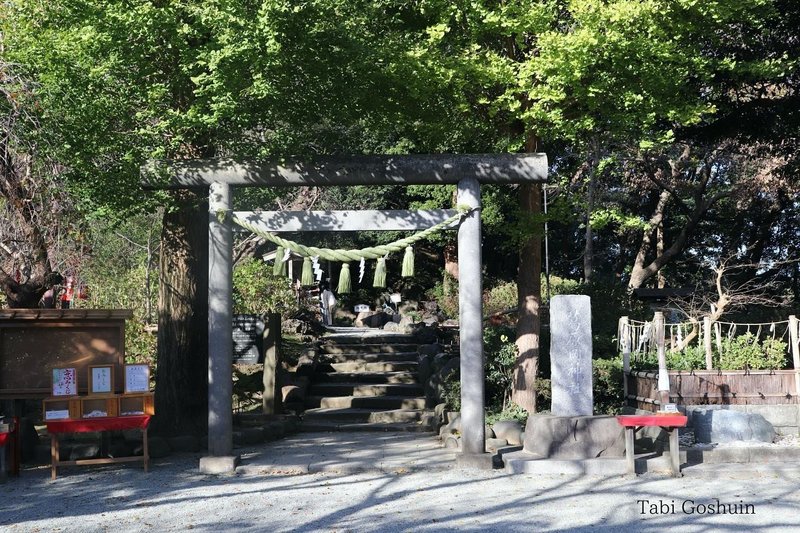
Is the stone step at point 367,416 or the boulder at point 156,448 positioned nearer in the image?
the boulder at point 156,448

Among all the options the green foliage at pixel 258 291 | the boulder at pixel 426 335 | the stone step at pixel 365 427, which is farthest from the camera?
the boulder at pixel 426 335

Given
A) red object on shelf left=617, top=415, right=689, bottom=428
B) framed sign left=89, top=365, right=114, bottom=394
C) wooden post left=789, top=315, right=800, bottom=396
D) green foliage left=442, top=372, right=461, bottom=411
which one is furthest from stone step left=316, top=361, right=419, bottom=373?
red object on shelf left=617, top=415, right=689, bottom=428

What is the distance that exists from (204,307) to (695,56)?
327 inches

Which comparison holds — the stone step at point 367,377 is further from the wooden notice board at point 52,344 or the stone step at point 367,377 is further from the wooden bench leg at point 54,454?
the wooden bench leg at point 54,454

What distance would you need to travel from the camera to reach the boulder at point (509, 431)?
11391mm

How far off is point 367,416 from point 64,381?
225 inches

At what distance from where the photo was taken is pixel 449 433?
11.9 m

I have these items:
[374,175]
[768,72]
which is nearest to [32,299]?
[374,175]

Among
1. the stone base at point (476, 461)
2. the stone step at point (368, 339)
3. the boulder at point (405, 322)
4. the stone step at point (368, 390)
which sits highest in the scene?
the boulder at point (405, 322)

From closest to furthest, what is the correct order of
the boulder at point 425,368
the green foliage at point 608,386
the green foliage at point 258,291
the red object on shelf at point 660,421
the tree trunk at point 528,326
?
1. the red object on shelf at point 660,421
2. the tree trunk at point 528,326
3. the green foliage at point 608,386
4. the boulder at point 425,368
5. the green foliage at point 258,291

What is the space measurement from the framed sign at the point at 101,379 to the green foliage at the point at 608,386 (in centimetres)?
784

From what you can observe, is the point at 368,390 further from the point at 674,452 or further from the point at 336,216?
the point at 674,452

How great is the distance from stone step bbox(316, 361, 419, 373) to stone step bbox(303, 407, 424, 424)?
254 cm

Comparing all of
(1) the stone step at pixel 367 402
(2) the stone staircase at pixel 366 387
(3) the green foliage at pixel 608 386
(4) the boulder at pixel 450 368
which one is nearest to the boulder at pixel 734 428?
(3) the green foliage at pixel 608 386
